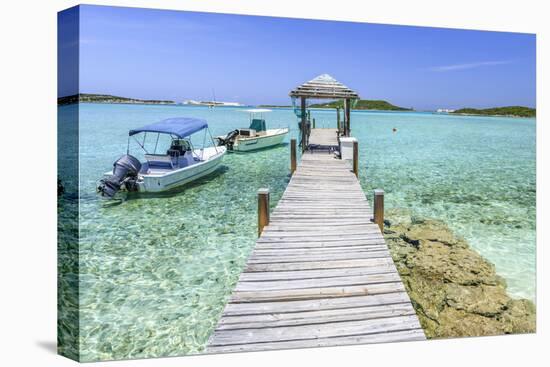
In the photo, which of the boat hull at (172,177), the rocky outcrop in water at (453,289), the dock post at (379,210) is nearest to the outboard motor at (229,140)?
the boat hull at (172,177)


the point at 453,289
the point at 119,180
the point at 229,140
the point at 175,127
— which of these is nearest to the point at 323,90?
the point at 175,127

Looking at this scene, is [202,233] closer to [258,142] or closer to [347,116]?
[347,116]

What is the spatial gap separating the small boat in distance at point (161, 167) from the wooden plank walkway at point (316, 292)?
6534mm

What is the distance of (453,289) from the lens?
690 centimetres

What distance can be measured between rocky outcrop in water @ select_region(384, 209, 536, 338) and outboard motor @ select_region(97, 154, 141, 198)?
734 centimetres

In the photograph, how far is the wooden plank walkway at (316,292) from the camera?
12.3 feet

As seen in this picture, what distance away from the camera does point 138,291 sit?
6531 millimetres

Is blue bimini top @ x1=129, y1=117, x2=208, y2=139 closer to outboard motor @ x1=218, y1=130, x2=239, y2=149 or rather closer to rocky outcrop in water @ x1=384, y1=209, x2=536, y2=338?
outboard motor @ x1=218, y1=130, x2=239, y2=149

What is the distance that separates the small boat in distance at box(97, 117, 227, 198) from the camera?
11.8m

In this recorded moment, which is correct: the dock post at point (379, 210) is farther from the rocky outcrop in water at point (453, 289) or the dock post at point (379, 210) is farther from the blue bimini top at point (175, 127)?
the blue bimini top at point (175, 127)

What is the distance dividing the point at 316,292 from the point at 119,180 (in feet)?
29.6

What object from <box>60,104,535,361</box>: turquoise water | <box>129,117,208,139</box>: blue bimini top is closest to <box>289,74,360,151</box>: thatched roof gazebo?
<box>60,104,535,361</box>: turquoise water

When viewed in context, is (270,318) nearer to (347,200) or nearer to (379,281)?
(379,281)
